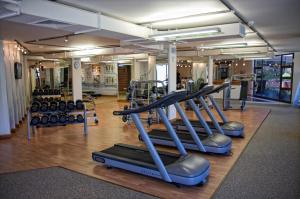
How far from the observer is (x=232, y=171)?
3.72 m

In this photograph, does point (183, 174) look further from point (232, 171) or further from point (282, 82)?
point (282, 82)

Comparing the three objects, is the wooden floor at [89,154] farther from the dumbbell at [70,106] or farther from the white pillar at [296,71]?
the white pillar at [296,71]

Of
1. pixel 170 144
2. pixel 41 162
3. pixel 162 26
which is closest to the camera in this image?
pixel 41 162

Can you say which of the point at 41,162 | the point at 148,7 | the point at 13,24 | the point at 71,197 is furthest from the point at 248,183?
the point at 13,24

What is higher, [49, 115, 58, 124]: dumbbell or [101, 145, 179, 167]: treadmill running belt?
[49, 115, 58, 124]: dumbbell

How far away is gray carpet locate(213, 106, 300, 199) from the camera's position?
3.05 m

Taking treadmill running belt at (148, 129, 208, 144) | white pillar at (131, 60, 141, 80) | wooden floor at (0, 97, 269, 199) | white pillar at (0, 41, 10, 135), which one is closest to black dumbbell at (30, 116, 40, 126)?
wooden floor at (0, 97, 269, 199)

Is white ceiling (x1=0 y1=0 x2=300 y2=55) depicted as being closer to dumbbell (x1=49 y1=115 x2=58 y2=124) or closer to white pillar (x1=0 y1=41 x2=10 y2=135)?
white pillar (x1=0 y1=41 x2=10 y2=135)

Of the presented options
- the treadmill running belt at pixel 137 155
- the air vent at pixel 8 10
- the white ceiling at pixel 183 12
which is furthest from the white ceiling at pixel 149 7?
the treadmill running belt at pixel 137 155

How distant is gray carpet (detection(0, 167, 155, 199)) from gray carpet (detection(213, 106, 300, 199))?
49.6 inches

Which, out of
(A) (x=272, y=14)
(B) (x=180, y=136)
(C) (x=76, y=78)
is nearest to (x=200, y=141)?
(B) (x=180, y=136)

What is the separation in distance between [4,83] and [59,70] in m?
9.83

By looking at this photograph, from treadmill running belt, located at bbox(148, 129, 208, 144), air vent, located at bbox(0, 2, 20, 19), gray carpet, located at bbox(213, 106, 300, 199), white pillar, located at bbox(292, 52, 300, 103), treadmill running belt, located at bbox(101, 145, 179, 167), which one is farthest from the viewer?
white pillar, located at bbox(292, 52, 300, 103)

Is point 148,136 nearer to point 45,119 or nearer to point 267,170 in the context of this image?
point 267,170
